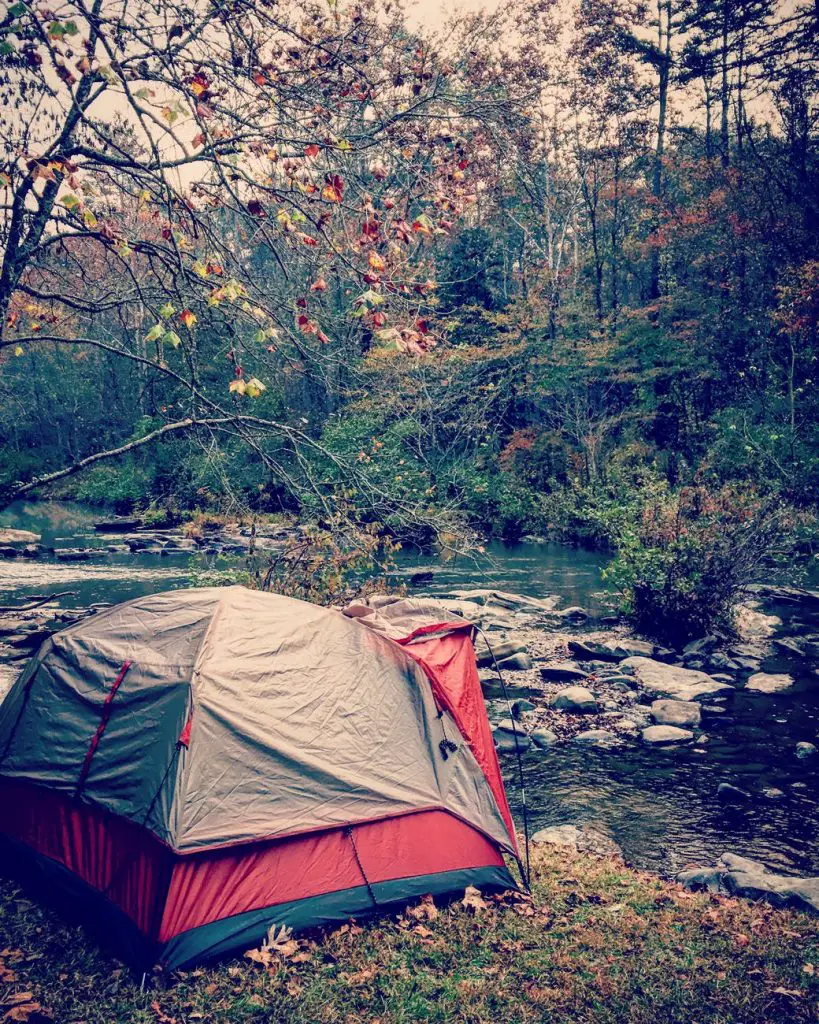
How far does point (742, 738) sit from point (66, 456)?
37.2m

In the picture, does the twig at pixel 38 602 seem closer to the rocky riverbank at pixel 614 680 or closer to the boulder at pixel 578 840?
the rocky riverbank at pixel 614 680

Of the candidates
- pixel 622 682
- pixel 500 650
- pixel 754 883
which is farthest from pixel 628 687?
pixel 754 883

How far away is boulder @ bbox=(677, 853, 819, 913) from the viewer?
529 cm

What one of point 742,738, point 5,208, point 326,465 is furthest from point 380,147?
point 326,465

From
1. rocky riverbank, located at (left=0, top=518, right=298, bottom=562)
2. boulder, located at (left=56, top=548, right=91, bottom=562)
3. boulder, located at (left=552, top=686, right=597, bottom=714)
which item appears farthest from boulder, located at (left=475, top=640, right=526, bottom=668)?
boulder, located at (left=56, top=548, right=91, bottom=562)

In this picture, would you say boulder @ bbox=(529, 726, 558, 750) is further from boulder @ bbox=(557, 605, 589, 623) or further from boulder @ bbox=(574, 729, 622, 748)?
boulder @ bbox=(557, 605, 589, 623)

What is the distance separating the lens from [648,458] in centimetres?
2489

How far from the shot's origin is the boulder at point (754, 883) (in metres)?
5.29

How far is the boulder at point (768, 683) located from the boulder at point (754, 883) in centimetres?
466

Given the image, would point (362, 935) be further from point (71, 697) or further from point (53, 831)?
point (71, 697)

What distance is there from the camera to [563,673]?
35.6 feet

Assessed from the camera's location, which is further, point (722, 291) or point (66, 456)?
point (66, 456)

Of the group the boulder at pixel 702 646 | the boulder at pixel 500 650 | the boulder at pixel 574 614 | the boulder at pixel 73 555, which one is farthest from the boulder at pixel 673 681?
the boulder at pixel 73 555

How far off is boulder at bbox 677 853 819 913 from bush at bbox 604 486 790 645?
6.64m
